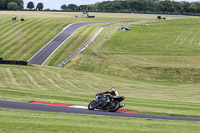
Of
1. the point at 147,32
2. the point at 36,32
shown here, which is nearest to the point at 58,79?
the point at 36,32

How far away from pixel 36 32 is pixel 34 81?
183ft

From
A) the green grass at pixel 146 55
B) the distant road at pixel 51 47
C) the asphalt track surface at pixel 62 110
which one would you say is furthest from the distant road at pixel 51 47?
the asphalt track surface at pixel 62 110

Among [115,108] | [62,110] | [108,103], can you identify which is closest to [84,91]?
[108,103]

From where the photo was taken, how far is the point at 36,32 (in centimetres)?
9662

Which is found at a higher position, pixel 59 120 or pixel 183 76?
pixel 59 120

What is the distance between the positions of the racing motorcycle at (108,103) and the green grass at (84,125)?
3.57m

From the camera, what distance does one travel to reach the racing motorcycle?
24311 millimetres

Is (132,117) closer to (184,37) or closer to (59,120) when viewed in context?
(59,120)

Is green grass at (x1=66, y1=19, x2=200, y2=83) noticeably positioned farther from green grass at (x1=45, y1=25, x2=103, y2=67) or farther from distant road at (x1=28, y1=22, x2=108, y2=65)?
distant road at (x1=28, y1=22, x2=108, y2=65)

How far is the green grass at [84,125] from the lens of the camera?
16.4m

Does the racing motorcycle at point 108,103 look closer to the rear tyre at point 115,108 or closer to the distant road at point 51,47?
the rear tyre at point 115,108

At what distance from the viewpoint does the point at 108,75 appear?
188 feet

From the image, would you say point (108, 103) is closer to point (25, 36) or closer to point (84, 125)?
point (84, 125)

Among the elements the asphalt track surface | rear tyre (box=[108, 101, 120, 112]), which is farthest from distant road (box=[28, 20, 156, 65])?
rear tyre (box=[108, 101, 120, 112])
